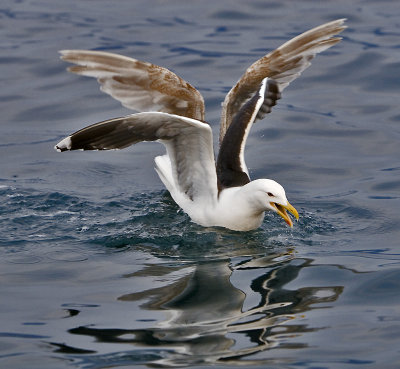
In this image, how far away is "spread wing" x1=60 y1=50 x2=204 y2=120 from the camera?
10.1m

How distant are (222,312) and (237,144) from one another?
10.3 feet

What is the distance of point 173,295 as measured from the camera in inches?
300

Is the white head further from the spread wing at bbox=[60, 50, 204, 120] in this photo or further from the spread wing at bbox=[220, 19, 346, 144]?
the spread wing at bbox=[220, 19, 346, 144]

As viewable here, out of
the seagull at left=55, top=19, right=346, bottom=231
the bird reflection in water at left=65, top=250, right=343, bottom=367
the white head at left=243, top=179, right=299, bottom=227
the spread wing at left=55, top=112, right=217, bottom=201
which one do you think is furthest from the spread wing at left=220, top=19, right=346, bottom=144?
the bird reflection in water at left=65, top=250, right=343, bottom=367

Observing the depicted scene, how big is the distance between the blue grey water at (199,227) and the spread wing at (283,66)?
0.98 metres

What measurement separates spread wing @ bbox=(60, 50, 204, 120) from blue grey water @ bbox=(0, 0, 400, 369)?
39.8 inches

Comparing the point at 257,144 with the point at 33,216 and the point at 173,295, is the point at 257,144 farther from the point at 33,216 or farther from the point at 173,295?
the point at 173,295

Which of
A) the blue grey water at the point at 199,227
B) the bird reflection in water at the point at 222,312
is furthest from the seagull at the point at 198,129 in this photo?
the bird reflection in water at the point at 222,312

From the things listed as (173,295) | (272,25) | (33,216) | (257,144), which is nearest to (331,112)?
(257,144)

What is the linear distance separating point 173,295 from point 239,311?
63cm

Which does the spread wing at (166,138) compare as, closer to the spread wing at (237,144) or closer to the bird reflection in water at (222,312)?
the spread wing at (237,144)

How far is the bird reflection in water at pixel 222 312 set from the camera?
259 inches

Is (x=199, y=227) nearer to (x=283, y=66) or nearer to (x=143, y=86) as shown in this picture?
(x=143, y=86)

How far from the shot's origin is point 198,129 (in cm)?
891
